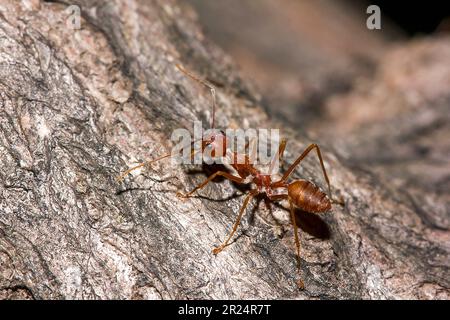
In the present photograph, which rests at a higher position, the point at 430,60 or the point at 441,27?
the point at 441,27

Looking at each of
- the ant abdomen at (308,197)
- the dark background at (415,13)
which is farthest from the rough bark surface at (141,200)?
the dark background at (415,13)

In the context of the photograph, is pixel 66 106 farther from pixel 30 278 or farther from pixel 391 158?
pixel 391 158

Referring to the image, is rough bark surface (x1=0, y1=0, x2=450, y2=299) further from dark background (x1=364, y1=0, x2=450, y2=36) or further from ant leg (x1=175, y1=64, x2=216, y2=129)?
dark background (x1=364, y1=0, x2=450, y2=36)

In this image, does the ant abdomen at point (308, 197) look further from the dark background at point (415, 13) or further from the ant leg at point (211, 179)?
the dark background at point (415, 13)

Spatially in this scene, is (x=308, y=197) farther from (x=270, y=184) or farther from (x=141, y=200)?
(x=141, y=200)

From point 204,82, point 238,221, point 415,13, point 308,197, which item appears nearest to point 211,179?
point 238,221

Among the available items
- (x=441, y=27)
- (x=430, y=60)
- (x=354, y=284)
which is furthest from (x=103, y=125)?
(x=441, y=27)
